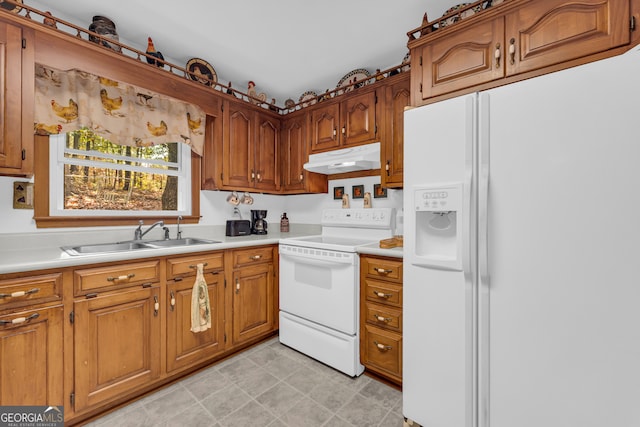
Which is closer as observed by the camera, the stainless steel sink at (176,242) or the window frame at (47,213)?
the window frame at (47,213)

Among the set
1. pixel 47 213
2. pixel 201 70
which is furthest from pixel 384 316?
pixel 201 70

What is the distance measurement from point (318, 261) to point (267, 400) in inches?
37.9

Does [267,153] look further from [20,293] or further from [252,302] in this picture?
[20,293]

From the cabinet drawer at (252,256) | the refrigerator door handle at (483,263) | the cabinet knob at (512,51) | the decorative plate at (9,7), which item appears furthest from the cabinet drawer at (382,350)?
the decorative plate at (9,7)

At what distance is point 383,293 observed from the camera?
1807 mm

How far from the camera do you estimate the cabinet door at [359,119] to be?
229 centimetres

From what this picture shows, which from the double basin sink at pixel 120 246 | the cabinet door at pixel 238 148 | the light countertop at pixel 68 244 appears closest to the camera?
the light countertop at pixel 68 244

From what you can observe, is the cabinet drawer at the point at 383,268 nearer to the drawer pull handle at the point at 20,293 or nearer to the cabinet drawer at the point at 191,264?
the cabinet drawer at the point at 191,264

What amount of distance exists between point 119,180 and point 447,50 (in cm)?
264

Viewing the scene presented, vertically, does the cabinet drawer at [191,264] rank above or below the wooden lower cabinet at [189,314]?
above

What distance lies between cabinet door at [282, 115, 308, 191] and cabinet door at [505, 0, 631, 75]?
183 cm

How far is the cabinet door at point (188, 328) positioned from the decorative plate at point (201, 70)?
1.69 m

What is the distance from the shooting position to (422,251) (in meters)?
1.38

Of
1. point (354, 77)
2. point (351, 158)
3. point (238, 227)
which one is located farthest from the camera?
point (238, 227)
